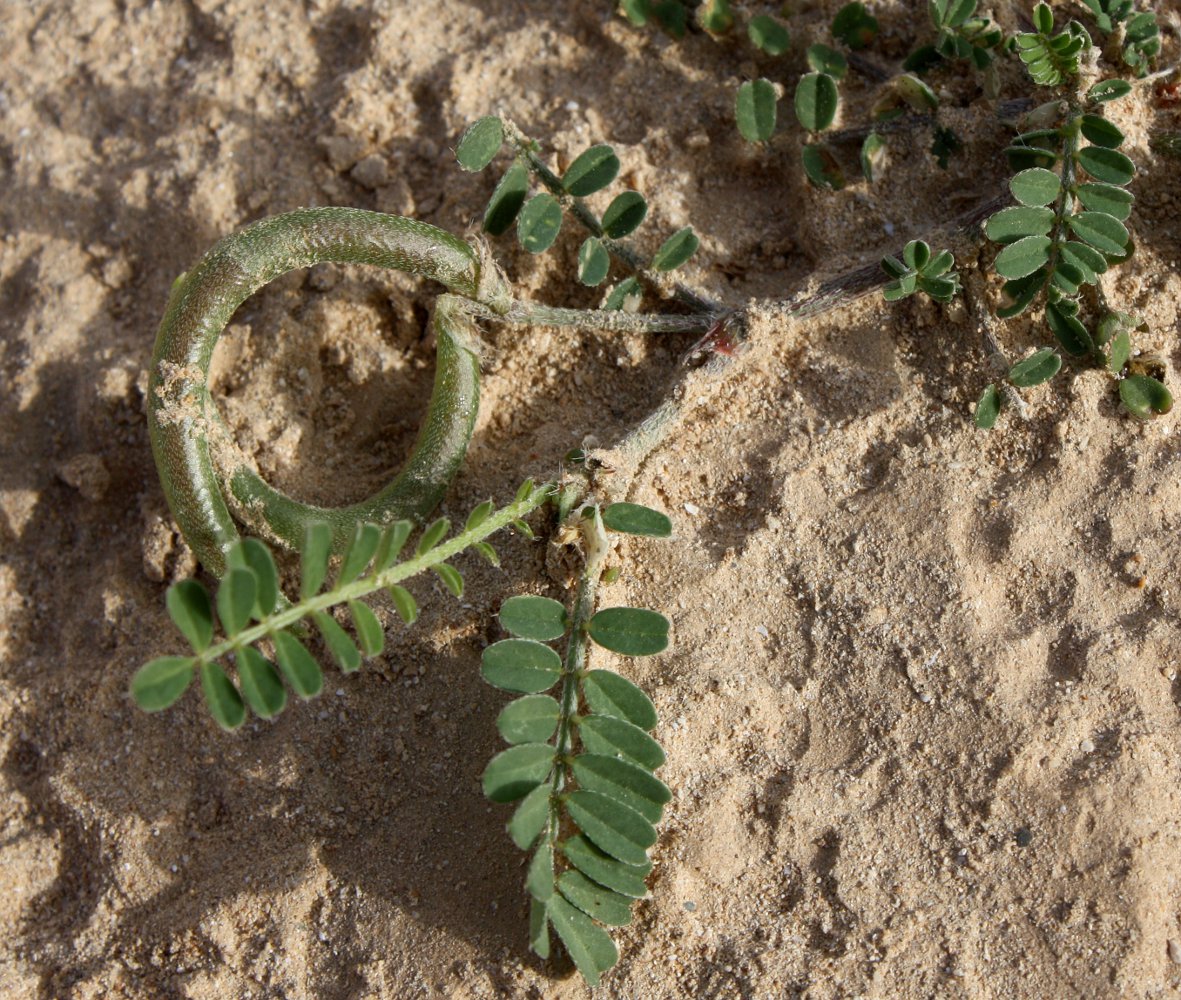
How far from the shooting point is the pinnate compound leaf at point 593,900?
1829 mm

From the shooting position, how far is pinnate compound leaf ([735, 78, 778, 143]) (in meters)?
2.50

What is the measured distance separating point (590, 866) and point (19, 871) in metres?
1.31

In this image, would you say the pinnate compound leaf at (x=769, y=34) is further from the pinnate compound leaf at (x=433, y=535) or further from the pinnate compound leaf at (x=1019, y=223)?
the pinnate compound leaf at (x=433, y=535)

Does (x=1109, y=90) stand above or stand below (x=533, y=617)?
above

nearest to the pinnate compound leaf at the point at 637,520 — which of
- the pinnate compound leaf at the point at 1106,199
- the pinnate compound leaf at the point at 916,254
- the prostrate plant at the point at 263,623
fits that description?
the prostrate plant at the point at 263,623

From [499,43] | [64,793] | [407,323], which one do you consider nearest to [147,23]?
[499,43]

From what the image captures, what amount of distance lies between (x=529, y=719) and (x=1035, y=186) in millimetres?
1449

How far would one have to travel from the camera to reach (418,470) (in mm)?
2312

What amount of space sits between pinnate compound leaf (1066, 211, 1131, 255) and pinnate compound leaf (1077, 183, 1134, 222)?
0.04 metres

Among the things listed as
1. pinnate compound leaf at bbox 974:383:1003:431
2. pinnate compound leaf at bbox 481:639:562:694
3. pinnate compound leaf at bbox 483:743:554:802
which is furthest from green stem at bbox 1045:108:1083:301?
pinnate compound leaf at bbox 483:743:554:802

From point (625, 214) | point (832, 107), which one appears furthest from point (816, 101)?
point (625, 214)

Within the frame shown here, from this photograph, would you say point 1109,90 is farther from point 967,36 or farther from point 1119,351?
point 1119,351

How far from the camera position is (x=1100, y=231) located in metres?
2.12

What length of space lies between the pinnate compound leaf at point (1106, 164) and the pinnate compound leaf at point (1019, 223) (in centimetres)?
13
